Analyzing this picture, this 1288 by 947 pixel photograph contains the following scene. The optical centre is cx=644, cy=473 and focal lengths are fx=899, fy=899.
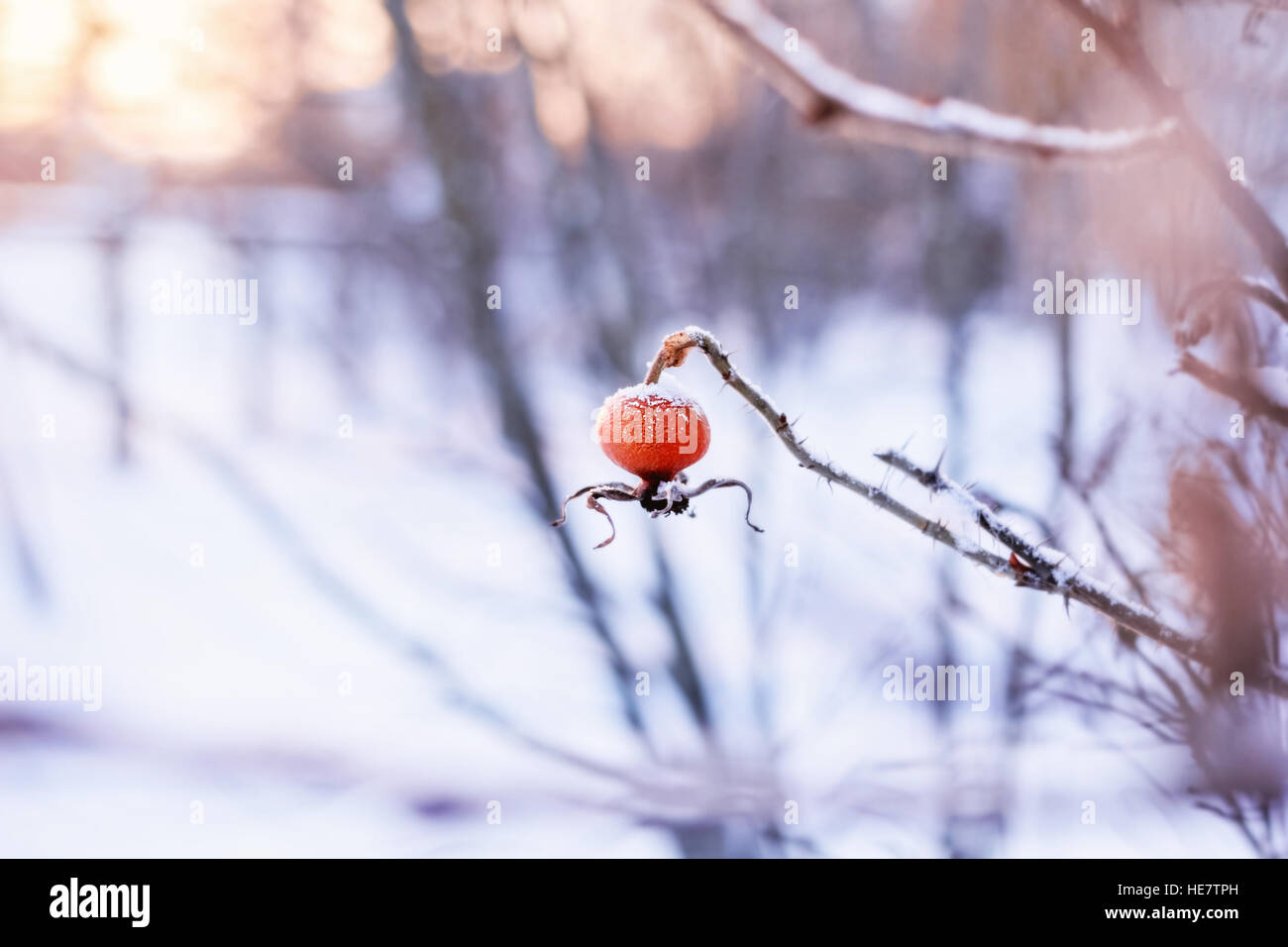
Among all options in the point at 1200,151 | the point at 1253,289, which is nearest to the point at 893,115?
the point at 1200,151

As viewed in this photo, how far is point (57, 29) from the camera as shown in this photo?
2.26 meters

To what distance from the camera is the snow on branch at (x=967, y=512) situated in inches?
28.6

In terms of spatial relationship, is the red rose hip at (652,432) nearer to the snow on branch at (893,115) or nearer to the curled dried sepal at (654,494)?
the curled dried sepal at (654,494)

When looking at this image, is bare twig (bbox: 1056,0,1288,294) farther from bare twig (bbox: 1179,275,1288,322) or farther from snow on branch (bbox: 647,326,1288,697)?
snow on branch (bbox: 647,326,1288,697)

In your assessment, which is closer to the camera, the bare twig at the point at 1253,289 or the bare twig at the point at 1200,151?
the bare twig at the point at 1200,151

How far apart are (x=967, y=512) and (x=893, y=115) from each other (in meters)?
0.33

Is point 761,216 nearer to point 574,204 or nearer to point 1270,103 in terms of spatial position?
point 574,204

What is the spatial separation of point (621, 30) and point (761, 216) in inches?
22.2

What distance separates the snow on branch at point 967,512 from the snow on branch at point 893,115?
0.68ft

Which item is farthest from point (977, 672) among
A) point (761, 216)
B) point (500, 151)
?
point (500, 151)

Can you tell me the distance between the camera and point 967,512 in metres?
0.76

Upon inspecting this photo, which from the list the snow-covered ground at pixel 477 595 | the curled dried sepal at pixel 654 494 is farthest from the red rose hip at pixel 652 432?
the snow-covered ground at pixel 477 595

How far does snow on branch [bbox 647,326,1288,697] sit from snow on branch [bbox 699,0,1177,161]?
0.21 m
